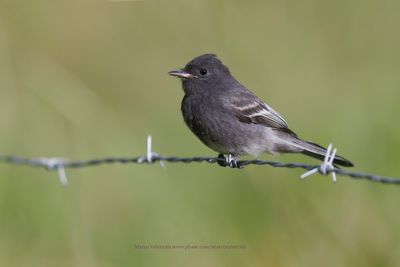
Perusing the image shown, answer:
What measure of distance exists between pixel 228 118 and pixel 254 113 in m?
0.29

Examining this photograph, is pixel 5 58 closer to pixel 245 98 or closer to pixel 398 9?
pixel 245 98

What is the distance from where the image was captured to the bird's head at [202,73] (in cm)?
685

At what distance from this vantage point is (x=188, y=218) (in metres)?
7.34

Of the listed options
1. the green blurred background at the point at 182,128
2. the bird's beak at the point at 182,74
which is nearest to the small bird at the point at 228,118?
the bird's beak at the point at 182,74

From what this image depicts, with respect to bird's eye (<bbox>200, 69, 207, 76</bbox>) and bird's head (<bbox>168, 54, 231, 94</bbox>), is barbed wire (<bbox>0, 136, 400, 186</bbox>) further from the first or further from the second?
bird's eye (<bbox>200, 69, 207, 76</bbox>)

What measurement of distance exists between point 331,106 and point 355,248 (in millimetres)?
1880

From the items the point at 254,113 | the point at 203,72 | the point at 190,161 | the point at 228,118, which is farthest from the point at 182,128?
the point at 190,161

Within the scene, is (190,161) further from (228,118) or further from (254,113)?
(254,113)

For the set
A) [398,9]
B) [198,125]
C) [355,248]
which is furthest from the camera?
[398,9]

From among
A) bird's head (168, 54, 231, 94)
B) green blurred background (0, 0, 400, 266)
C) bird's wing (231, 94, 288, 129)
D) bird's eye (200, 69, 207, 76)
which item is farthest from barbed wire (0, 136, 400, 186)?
green blurred background (0, 0, 400, 266)

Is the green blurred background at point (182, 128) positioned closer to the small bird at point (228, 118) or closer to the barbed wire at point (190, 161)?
the small bird at point (228, 118)

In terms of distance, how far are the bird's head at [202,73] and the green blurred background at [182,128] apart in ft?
4.19

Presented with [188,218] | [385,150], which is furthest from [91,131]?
[385,150]

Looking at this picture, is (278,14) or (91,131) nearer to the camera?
(91,131)
